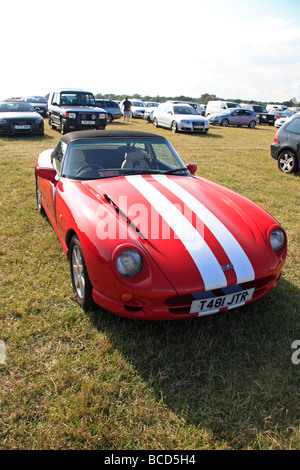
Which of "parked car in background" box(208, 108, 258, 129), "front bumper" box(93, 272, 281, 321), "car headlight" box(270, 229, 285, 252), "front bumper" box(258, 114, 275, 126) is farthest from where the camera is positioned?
"front bumper" box(258, 114, 275, 126)

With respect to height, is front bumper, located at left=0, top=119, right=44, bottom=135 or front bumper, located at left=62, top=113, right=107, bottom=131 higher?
front bumper, located at left=62, top=113, right=107, bottom=131

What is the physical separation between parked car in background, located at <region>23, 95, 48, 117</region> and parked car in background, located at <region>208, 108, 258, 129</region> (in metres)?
10.5

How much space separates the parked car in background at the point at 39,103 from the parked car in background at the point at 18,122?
7.52 m

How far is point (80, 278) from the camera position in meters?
2.63

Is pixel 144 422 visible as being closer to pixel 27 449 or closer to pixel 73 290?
pixel 27 449

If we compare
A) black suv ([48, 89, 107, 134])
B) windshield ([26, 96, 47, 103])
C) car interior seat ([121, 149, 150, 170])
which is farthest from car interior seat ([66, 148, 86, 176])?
windshield ([26, 96, 47, 103])

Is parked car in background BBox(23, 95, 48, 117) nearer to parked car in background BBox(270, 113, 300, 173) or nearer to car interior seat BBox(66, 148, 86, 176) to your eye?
parked car in background BBox(270, 113, 300, 173)

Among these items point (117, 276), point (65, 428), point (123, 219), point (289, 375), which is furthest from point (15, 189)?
point (289, 375)

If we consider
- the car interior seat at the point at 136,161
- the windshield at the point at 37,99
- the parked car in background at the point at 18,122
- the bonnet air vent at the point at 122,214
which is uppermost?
the windshield at the point at 37,99

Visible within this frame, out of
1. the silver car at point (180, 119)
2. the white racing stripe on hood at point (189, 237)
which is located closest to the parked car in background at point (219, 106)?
the silver car at point (180, 119)

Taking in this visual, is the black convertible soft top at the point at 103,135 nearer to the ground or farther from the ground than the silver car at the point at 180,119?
nearer to the ground

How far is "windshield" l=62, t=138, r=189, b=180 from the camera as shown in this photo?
3.27 meters

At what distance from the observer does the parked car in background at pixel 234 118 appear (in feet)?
69.5

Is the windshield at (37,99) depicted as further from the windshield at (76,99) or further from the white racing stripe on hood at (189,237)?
the white racing stripe on hood at (189,237)
